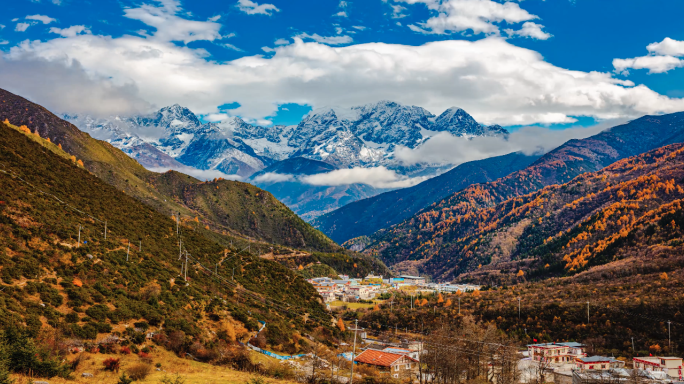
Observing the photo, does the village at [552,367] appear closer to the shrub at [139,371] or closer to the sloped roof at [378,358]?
the sloped roof at [378,358]

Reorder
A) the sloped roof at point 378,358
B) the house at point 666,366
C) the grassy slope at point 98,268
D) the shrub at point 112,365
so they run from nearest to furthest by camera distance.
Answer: the shrub at point 112,365
the grassy slope at point 98,268
the sloped roof at point 378,358
the house at point 666,366

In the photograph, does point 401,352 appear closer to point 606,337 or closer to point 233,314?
point 233,314

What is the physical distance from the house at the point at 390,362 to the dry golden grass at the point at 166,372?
33869 mm

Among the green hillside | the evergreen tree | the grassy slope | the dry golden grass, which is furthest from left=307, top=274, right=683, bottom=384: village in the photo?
the evergreen tree

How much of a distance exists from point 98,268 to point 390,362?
4691cm

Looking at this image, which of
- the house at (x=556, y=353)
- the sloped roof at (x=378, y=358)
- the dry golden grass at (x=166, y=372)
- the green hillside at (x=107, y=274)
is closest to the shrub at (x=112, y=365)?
the dry golden grass at (x=166, y=372)

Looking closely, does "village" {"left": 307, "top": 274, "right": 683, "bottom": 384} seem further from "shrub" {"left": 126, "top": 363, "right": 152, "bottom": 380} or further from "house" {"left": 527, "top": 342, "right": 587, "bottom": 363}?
"shrub" {"left": 126, "top": 363, "right": 152, "bottom": 380}

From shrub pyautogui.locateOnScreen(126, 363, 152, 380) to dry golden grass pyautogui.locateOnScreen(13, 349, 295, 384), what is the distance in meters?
0.43

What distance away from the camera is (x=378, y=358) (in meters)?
83.2

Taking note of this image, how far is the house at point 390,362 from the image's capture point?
79750 millimetres

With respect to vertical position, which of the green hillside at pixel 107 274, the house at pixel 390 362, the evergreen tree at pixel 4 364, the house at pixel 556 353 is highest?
the green hillside at pixel 107 274

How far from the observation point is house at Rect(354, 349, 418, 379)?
79750 millimetres

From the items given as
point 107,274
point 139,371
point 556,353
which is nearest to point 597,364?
point 556,353

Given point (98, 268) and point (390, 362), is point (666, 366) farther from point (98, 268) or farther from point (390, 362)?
point (98, 268)
